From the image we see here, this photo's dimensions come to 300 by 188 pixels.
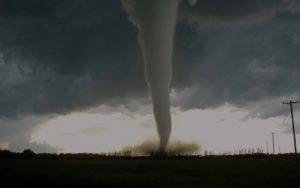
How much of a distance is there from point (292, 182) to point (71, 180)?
69.0ft

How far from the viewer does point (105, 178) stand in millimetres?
46906

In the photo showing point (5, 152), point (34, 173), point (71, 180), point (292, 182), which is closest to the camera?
point (292, 182)

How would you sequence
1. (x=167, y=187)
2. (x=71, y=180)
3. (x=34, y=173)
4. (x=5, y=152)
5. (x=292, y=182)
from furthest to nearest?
(x=5, y=152), (x=34, y=173), (x=71, y=180), (x=292, y=182), (x=167, y=187)

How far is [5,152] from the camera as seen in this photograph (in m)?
126

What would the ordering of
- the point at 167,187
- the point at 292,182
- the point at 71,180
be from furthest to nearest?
the point at 71,180 → the point at 292,182 → the point at 167,187

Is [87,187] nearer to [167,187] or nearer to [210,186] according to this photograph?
→ [167,187]

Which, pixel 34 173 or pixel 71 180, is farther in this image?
pixel 34 173

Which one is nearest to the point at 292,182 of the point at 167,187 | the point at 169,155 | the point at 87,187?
the point at 167,187

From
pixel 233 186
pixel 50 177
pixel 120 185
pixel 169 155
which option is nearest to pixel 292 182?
pixel 233 186

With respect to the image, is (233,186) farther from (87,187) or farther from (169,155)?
(169,155)

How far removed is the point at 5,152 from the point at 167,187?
317ft

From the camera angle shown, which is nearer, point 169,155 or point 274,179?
point 274,179

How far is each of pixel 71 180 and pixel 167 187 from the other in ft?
38.6

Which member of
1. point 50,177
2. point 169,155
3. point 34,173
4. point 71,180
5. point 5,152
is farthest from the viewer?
point 5,152
